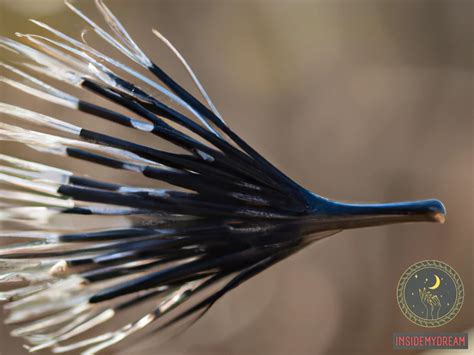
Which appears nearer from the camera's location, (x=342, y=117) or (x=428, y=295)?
(x=428, y=295)

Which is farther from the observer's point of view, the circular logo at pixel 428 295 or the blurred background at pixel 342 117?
the blurred background at pixel 342 117

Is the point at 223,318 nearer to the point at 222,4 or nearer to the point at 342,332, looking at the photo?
the point at 342,332

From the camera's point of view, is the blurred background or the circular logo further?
the blurred background

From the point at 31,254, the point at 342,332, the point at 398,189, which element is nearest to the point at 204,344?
the point at 342,332

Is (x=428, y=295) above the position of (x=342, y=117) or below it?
below

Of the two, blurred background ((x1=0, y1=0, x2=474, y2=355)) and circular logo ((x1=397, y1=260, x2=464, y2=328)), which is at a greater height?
blurred background ((x1=0, y1=0, x2=474, y2=355))
